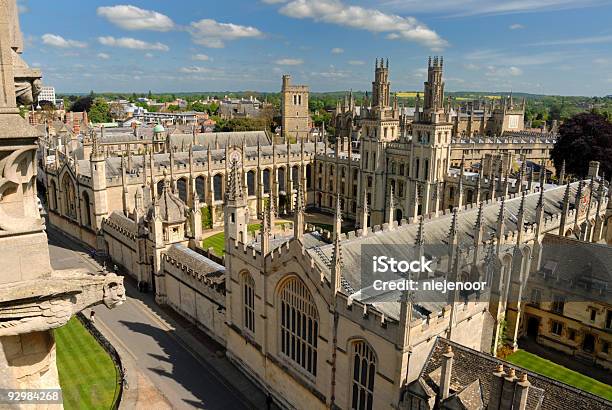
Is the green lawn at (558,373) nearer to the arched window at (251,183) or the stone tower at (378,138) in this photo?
the stone tower at (378,138)

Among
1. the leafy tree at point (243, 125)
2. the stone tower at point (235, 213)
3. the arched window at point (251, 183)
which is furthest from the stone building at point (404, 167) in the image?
the leafy tree at point (243, 125)

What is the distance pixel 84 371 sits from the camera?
2431 centimetres

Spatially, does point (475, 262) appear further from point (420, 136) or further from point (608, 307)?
point (420, 136)

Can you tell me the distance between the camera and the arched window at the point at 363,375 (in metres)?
17.5

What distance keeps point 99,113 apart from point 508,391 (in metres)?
155

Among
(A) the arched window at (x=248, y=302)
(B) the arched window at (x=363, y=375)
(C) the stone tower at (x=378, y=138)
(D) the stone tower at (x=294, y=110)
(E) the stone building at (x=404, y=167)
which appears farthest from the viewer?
(D) the stone tower at (x=294, y=110)

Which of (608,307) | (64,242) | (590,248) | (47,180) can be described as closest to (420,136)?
(590,248)

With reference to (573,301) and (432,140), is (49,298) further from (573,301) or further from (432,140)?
(432,140)

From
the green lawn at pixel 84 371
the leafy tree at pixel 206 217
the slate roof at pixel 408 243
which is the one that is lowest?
the green lawn at pixel 84 371

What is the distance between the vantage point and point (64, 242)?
45.3 meters

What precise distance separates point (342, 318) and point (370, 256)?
537 cm

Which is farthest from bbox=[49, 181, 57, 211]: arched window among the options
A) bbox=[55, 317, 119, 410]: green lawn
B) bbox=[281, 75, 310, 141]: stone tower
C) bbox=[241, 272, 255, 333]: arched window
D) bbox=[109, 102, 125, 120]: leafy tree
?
bbox=[109, 102, 125, 120]: leafy tree

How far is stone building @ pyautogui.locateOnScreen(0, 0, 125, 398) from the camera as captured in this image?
5199mm

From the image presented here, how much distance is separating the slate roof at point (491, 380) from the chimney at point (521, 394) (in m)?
1.07
